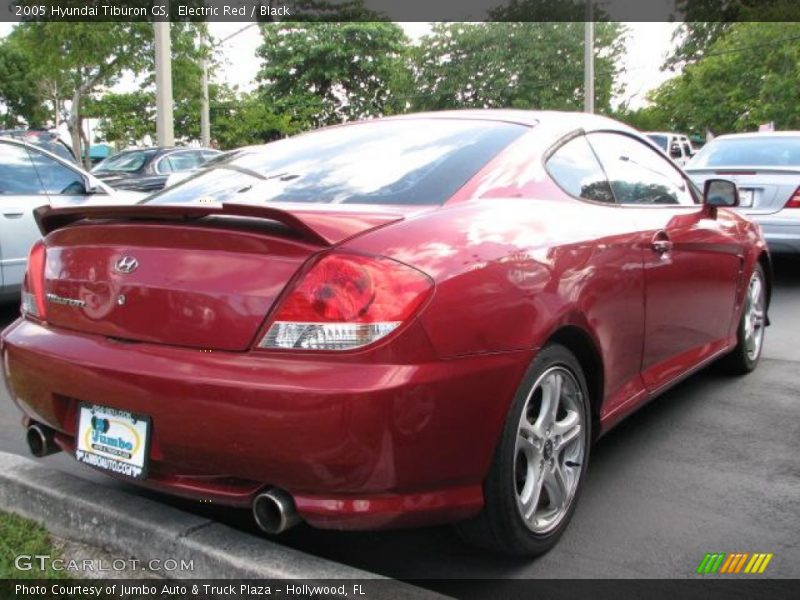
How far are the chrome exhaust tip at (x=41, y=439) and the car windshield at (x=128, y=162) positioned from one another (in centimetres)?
1103

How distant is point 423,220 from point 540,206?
0.60 meters

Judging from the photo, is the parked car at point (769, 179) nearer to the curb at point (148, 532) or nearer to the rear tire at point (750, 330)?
the rear tire at point (750, 330)

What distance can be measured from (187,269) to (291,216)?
1.20 ft

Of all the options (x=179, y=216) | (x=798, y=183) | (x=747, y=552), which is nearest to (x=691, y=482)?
(x=747, y=552)

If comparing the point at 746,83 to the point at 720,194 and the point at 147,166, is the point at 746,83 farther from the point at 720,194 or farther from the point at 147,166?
the point at 720,194

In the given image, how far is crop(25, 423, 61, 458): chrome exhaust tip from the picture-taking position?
2.78 metres

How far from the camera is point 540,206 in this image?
285cm

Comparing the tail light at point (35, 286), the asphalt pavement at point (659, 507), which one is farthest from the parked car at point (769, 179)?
the tail light at point (35, 286)

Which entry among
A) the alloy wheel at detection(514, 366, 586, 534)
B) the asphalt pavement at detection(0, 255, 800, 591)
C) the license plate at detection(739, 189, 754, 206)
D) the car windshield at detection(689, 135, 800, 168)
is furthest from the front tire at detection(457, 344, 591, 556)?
the car windshield at detection(689, 135, 800, 168)

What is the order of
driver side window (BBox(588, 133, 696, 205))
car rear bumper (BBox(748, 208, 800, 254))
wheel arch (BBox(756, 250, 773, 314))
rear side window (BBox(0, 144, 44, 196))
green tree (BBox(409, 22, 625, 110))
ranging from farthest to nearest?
green tree (BBox(409, 22, 625, 110)) → car rear bumper (BBox(748, 208, 800, 254)) → rear side window (BBox(0, 144, 44, 196)) → wheel arch (BBox(756, 250, 773, 314)) → driver side window (BBox(588, 133, 696, 205))

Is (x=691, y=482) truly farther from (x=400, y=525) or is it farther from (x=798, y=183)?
(x=798, y=183)

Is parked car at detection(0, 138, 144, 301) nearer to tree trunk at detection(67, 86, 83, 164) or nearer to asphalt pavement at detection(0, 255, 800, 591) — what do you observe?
asphalt pavement at detection(0, 255, 800, 591)

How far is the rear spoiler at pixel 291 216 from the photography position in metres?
2.25

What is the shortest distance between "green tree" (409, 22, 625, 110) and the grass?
1562 inches
